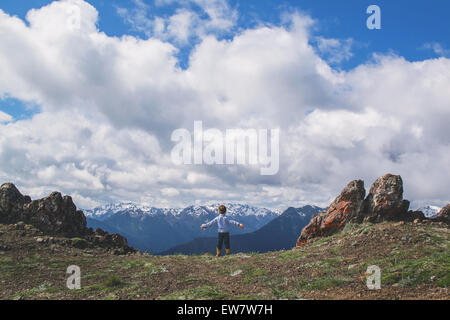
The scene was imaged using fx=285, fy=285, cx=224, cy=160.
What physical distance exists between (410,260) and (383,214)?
42.6 feet

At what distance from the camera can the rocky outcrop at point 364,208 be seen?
2605 cm

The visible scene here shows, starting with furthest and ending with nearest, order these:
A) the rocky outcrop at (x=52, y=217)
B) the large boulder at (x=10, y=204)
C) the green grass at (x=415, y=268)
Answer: the large boulder at (x=10, y=204)
the rocky outcrop at (x=52, y=217)
the green grass at (x=415, y=268)

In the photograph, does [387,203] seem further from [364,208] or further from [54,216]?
[54,216]

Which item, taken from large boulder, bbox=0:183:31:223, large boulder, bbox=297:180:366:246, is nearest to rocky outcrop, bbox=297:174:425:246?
large boulder, bbox=297:180:366:246

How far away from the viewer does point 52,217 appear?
2950 centimetres

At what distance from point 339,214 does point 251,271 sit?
14.3 m

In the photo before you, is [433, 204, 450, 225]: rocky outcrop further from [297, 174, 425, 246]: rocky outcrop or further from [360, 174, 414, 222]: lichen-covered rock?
[360, 174, 414, 222]: lichen-covered rock

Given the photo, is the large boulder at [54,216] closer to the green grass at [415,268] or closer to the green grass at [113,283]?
the green grass at [113,283]

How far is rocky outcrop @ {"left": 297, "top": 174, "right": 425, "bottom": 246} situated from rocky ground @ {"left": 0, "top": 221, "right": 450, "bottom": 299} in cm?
179

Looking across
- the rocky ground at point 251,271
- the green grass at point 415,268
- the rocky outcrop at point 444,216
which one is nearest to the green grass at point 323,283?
the rocky ground at point 251,271

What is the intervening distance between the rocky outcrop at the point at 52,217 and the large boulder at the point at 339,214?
1819 centimetres

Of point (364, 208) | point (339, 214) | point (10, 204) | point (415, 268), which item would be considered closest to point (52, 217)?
point (10, 204)

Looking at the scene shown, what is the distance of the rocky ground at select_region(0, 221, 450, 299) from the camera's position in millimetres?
11703
